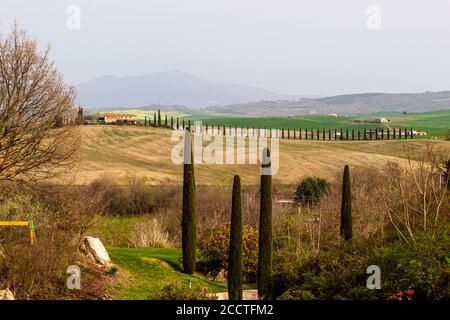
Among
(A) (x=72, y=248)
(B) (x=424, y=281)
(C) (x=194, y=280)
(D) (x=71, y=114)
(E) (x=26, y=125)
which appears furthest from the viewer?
(C) (x=194, y=280)

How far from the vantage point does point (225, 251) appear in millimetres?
40438

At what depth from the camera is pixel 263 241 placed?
3306 centimetres

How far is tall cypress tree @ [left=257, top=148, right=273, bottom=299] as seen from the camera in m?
32.8

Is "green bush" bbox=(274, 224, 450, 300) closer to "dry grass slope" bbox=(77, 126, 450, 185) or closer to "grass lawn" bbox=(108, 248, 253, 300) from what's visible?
"grass lawn" bbox=(108, 248, 253, 300)

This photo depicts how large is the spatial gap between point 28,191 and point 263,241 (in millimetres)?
11966

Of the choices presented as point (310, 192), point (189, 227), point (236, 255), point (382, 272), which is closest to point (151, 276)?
point (189, 227)

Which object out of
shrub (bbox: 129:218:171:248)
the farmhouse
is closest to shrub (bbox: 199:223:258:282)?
shrub (bbox: 129:218:171:248)

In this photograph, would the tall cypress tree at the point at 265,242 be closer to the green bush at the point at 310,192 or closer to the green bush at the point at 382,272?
the green bush at the point at 382,272

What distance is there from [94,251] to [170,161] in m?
69.4

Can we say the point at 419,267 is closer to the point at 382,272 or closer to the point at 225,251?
the point at 382,272

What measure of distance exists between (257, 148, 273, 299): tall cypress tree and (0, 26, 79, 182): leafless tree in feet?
31.8
